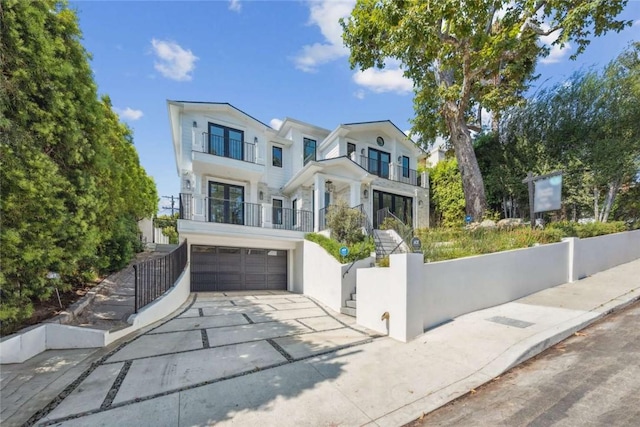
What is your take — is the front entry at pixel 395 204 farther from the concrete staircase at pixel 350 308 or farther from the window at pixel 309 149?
the concrete staircase at pixel 350 308

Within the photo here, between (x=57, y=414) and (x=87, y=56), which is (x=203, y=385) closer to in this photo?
(x=57, y=414)

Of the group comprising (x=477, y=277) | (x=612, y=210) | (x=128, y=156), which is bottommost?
(x=477, y=277)

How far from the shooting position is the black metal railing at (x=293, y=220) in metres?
13.5

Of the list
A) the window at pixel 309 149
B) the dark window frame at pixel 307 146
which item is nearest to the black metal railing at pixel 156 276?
the dark window frame at pixel 307 146

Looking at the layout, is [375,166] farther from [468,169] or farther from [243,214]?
[243,214]

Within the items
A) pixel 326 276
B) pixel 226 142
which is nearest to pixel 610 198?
pixel 326 276

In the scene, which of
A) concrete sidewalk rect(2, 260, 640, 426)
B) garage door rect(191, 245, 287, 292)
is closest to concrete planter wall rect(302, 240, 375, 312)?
garage door rect(191, 245, 287, 292)

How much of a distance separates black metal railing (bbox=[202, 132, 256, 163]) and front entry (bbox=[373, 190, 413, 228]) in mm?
7368

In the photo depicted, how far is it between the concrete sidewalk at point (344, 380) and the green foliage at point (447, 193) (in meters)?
11.5

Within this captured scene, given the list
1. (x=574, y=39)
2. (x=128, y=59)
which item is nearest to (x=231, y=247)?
(x=128, y=59)

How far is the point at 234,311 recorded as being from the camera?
776cm

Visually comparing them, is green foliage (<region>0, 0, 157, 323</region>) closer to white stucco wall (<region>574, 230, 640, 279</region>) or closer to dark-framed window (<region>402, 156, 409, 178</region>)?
white stucco wall (<region>574, 230, 640, 279</region>)

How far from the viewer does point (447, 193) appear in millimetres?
17297

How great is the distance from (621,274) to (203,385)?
11845mm
